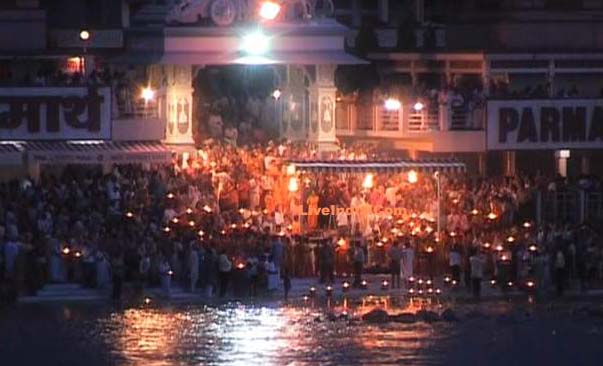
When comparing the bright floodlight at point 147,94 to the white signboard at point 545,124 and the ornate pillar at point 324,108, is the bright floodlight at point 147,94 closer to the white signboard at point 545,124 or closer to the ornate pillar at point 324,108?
the ornate pillar at point 324,108

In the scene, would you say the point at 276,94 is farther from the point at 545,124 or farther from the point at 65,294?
the point at 65,294

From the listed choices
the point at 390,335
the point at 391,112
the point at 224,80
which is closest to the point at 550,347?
the point at 390,335

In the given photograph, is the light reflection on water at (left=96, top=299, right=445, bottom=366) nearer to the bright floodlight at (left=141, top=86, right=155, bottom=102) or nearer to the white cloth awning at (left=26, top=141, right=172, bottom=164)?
the white cloth awning at (left=26, top=141, right=172, bottom=164)

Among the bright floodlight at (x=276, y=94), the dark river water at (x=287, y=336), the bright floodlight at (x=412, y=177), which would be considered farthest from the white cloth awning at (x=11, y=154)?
the bright floodlight at (x=276, y=94)

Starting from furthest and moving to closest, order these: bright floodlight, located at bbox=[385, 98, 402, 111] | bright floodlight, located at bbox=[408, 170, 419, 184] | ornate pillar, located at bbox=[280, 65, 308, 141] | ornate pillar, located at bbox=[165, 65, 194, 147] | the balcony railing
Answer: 1. ornate pillar, located at bbox=[280, 65, 308, 141]
2. bright floodlight, located at bbox=[385, 98, 402, 111]
3. ornate pillar, located at bbox=[165, 65, 194, 147]
4. the balcony railing
5. bright floodlight, located at bbox=[408, 170, 419, 184]

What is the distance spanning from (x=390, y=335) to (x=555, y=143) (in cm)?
1465

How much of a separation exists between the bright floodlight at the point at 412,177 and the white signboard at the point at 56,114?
6867 mm

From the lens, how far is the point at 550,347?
5294 centimetres

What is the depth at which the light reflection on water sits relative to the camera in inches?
2007

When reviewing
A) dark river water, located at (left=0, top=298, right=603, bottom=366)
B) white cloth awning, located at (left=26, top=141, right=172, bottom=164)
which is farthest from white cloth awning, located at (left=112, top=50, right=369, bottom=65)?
dark river water, located at (left=0, top=298, right=603, bottom=366)

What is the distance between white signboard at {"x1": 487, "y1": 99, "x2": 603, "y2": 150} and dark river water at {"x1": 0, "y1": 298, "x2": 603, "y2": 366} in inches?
358

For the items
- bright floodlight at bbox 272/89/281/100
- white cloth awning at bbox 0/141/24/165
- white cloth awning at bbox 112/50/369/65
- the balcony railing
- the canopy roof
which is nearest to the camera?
the canopy roof

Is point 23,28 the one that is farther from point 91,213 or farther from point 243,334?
point 243,334

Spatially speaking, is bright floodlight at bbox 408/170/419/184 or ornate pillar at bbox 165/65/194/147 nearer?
bright floodlight at bbox 408/170/419/184
